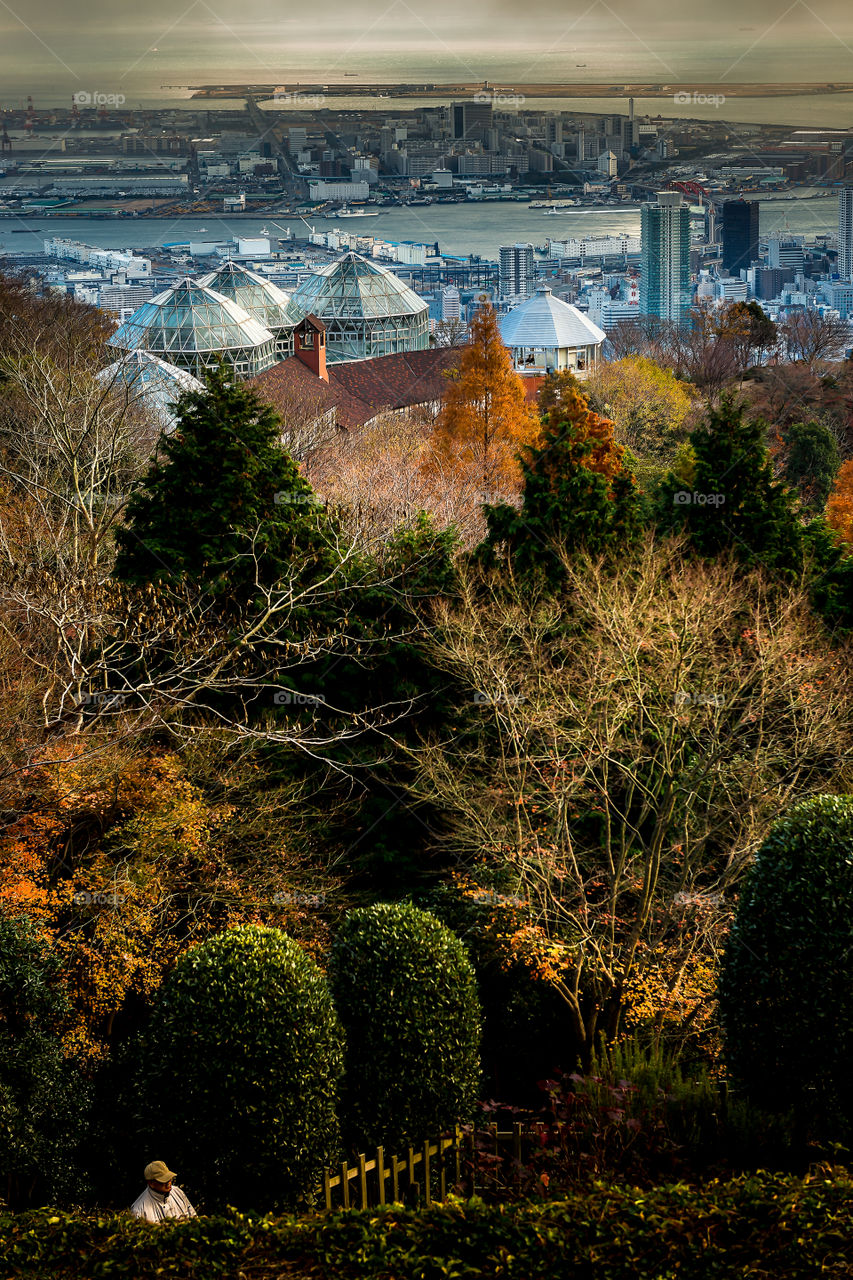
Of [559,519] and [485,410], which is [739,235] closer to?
[485,410]

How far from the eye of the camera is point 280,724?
18047mm

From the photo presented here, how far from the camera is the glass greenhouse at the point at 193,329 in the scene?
62.5 m

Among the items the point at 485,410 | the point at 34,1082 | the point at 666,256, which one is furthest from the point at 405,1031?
the point at 666,256

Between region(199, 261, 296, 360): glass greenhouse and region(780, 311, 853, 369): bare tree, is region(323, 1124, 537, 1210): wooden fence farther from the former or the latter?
region(780, 311, 853, 369): bare tree

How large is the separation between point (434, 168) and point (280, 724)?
104442 millimetres

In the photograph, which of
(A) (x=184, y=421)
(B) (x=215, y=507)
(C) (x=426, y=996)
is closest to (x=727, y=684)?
(C) (x=426, y=996)

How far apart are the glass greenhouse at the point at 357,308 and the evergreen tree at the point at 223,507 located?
184ft

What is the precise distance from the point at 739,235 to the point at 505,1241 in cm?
12760

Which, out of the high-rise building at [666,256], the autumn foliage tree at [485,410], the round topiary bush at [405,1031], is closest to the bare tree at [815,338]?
the high-rise building at [666,256]

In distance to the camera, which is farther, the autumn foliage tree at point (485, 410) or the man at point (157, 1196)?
the autumn foliage tree at point (485, 410)

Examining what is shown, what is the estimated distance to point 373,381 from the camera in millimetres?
60812

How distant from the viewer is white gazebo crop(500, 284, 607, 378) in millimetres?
74125

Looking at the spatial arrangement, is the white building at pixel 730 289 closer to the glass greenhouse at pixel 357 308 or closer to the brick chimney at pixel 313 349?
the glass greenhouse at pixel 357 308

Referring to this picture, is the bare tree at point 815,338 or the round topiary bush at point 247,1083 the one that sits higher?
the bare tree at point 815,338
